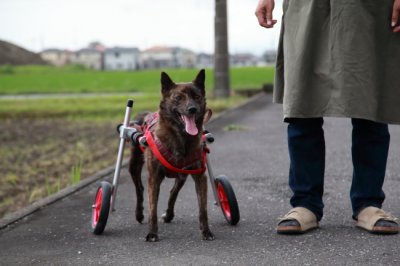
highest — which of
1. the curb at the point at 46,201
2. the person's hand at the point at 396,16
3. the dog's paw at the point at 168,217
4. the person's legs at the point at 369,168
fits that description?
the person's hand at the point at 396,16

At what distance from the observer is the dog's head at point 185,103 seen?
11.6ft

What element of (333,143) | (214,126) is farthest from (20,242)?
(214,126)

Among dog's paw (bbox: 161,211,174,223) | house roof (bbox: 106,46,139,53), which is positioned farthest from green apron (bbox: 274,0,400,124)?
house roof (bbox: 106,46,139,53)

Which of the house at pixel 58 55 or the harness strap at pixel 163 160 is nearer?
the harness strap at pixel 163 160

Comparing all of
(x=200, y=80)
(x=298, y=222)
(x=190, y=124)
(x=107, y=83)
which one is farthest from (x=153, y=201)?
(x=107, y=83)

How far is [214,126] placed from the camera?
10.8 metres

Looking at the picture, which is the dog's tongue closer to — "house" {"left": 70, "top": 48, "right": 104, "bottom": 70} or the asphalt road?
the asphalt road

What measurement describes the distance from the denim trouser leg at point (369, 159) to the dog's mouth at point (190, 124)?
106cm

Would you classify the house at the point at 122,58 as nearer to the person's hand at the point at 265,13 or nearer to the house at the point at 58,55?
the house at the point at 58,55

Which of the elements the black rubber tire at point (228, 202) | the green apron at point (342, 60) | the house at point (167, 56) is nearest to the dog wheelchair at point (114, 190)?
the black rubber tire at point (228, 202)

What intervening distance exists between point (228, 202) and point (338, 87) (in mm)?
1057

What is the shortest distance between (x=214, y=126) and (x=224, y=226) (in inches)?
261

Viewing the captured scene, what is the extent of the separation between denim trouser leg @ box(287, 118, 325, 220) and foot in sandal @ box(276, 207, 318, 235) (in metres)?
0.05

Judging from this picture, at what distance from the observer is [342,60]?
3.73m
